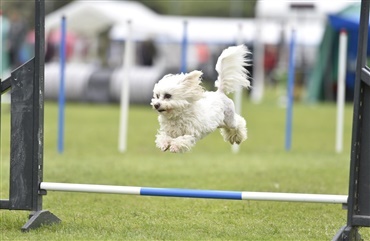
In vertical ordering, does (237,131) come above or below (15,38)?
below

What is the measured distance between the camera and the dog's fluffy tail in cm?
662

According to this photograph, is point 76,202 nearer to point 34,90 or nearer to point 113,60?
point 34,90

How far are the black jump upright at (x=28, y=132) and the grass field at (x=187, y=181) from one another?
0.77ft

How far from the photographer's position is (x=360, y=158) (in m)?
5.95

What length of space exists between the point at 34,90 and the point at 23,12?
1068 inches

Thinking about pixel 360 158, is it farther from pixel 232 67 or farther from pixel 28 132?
pixel 28 132

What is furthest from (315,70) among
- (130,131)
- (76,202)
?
(76,202)

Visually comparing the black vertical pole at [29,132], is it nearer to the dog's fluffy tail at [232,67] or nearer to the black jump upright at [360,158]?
the dog's fluffy tail at [232,67]

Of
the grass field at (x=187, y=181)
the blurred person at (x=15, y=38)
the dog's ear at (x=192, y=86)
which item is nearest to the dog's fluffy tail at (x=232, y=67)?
the dog's ear at (x=192, y=86)

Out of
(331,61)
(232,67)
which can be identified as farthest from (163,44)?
(232,67)

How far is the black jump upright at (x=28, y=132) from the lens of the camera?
6430 millimetres

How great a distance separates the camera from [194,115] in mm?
6285

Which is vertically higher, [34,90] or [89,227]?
[34,90]

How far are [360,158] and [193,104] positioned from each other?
4.23 feet
